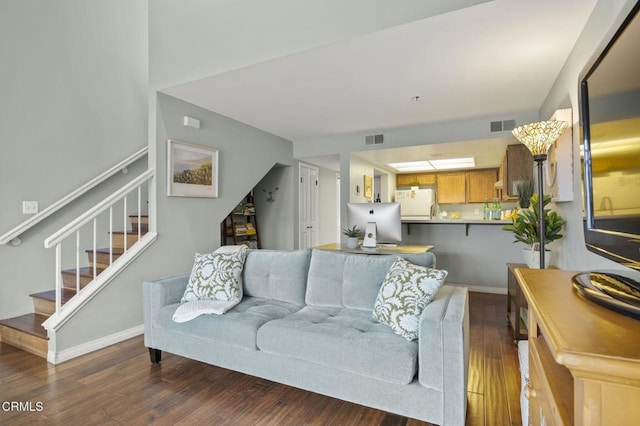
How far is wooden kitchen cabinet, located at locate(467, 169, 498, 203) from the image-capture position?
6.64 metres

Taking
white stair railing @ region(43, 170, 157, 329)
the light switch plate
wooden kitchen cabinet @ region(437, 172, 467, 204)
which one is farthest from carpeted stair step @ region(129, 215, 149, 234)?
wooden kitchen cabinet @ region(437, 172, 467, 204)

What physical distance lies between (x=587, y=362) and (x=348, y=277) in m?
1.91

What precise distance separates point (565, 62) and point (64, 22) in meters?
5.09

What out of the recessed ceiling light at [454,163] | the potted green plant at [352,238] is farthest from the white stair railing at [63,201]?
the recessed ceiling light at [454,163]

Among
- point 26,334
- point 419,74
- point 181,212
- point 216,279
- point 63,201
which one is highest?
point 419,74

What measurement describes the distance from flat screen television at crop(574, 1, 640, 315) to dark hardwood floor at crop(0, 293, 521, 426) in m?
1.31

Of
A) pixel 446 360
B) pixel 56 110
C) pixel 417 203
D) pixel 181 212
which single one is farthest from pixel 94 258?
pixel 417 203

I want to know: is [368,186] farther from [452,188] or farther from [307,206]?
[452,188]

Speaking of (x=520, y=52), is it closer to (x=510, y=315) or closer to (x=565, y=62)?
(x=565, y=62)

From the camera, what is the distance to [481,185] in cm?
672

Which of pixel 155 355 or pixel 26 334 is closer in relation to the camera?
pixel 155 355

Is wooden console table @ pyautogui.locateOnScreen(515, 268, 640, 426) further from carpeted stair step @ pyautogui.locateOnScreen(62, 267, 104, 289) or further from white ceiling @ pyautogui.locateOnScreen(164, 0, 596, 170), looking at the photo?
carpeted stair step @ pyautogui.locateOnScreen(62, 267, 104, 289)

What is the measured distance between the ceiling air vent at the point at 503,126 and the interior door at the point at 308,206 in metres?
3.17

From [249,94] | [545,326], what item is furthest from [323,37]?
[545,326]
